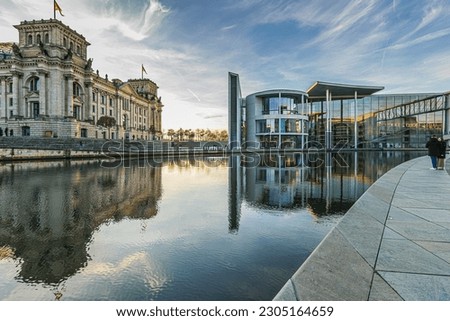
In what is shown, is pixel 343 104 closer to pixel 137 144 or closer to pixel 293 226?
pixel 137 144

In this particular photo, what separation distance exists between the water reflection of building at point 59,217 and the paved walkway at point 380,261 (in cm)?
348

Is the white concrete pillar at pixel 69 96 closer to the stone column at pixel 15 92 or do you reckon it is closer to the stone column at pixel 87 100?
the stone column at pixel 87 100

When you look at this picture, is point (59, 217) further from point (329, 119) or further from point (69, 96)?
point (329, 119)

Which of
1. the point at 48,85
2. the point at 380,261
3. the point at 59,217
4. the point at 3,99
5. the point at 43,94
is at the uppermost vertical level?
the point at 48,85

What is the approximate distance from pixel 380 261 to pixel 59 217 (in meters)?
7.23

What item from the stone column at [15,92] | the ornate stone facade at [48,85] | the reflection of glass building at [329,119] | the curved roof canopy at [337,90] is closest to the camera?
the ornate stone facade at [48,85]

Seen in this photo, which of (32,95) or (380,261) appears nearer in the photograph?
(380,261)

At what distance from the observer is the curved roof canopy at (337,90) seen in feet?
231

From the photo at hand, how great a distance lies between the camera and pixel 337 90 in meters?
73.5

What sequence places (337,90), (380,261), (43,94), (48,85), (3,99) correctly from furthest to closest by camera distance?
1. (337,90)
2. (3,99)
3. (48,85)
4. (43,94)
5. (380,261)
